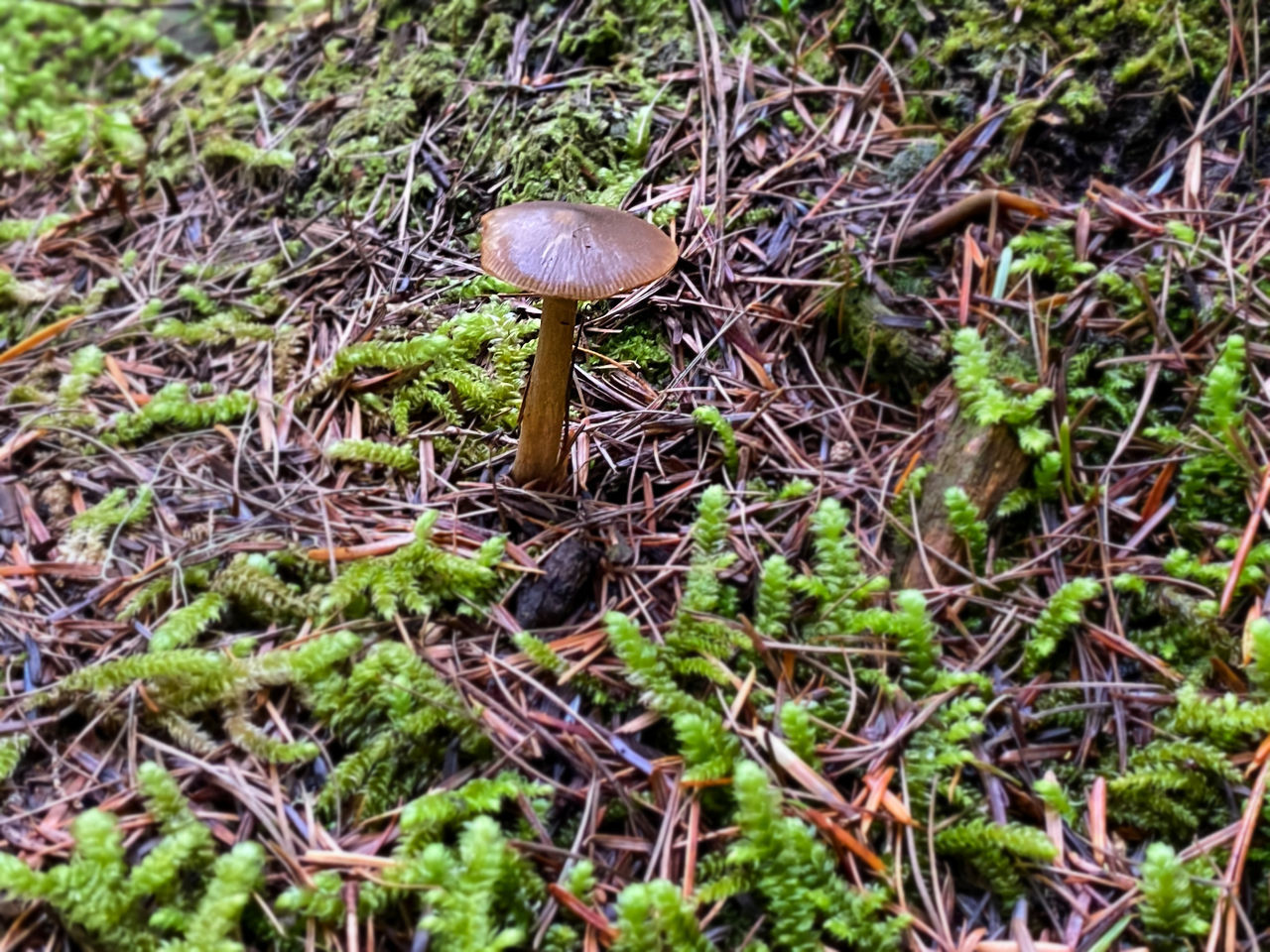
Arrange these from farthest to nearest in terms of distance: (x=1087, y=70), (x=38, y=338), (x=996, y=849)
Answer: (x=38, y=338) → (x=1087, y=70) → (x=996, y=849)

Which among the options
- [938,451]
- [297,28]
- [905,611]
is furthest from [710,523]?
[297,28]

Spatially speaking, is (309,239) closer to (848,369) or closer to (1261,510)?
(848,369)

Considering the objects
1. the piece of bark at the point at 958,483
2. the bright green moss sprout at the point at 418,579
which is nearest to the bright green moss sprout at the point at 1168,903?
the piece of bark at the point at 958,483

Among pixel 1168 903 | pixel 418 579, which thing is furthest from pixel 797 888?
pixel 418 579

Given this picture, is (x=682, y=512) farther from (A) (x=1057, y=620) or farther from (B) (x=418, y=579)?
(A) (x=1057, y=620)

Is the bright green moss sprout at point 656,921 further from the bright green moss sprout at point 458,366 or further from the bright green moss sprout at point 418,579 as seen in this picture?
the bright green moss sprout at point 458,366

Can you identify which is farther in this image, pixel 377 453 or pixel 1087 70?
pixel 1087 70

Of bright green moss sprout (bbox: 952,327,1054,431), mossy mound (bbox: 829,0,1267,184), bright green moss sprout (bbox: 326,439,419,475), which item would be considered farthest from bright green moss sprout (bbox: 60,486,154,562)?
mossy mound (bbox: 829,0,1267,184)

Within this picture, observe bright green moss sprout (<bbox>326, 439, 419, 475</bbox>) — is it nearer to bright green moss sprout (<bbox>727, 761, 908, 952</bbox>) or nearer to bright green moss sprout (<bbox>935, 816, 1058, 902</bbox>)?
bright green moss sprout (<bbox>727, 761, 908, 952</bbox>)
